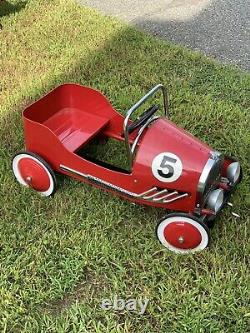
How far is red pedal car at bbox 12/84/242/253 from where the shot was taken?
223 cm

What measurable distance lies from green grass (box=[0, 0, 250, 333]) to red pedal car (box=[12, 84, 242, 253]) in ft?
0.44

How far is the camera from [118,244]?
2.40 metres

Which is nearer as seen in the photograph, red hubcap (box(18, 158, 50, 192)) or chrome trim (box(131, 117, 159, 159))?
chrome trim (box(131, 117, 159, 159))

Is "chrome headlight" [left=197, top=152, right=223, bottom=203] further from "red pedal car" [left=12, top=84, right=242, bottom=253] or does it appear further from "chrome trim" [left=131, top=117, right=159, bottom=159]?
"chrome trim" [left=131, top=117, right=159, bottom=159]

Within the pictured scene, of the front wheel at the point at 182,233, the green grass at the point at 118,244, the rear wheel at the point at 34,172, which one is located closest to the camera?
the green grass at the point at 118,244

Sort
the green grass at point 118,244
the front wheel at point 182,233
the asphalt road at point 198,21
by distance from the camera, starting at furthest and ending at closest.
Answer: the asphalt road at point 198,21 < the front wheel at point 182,233 < the green grass at point 118,244

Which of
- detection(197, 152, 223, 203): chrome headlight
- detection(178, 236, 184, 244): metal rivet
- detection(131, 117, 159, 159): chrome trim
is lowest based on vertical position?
detection(178, 236, 184, 244): metal rivet

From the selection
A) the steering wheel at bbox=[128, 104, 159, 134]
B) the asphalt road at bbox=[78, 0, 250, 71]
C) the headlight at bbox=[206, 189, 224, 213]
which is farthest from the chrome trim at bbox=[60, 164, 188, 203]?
the asphalt road at bbox=[78, 0, 250, 71]

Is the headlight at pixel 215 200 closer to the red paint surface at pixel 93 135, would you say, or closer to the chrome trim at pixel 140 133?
the red paint surface at pixel 93 135

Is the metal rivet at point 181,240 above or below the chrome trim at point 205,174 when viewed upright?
below

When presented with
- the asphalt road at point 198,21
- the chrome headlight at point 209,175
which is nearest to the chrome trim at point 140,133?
the chrome headlight at point 209,175

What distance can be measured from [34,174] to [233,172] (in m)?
1.00

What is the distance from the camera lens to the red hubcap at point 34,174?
2574mm

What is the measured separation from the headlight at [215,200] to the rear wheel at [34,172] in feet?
2.64
